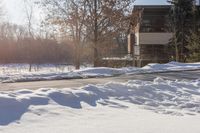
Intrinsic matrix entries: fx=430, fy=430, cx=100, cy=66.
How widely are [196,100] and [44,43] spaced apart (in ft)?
185

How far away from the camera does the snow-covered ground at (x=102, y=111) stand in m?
7.65

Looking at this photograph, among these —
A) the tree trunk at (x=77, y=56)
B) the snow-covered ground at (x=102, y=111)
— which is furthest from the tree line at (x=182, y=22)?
the snow-covered ground at (x=102, y=111)

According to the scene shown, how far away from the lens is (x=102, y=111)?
9406 mm

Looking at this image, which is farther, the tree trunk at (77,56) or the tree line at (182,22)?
the tree line at (182,22)

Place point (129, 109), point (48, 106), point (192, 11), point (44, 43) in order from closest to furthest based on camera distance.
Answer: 1. point (48, 106)
2. point (129, 109)
3. point (192, 11)
4. point (44, 43)

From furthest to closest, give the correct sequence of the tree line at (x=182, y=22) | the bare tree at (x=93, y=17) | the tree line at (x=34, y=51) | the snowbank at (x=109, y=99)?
the tree line at (x=34, y=51), the tree line at (x=182, y=22), the bare tree at (x=93, y=17), the snowbank at (x=109, y=99)

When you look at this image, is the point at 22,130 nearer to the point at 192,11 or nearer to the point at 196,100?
the point at 196,100

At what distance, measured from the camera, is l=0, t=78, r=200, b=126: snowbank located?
8961mm

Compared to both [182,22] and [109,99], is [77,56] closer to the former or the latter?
[182,22]

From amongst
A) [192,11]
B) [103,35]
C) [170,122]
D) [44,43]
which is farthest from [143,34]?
[170,122]

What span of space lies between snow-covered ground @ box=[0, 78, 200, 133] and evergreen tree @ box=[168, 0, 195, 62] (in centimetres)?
3347

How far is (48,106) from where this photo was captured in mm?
9250

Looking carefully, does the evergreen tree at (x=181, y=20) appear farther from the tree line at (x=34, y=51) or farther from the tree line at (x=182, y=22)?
the tree line at (x=34, y=51)

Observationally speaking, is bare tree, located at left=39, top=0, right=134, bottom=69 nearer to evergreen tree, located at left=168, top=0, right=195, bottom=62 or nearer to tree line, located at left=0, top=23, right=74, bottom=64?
evergreen tree, located at left=168, top=0, right=195, bottom=62
